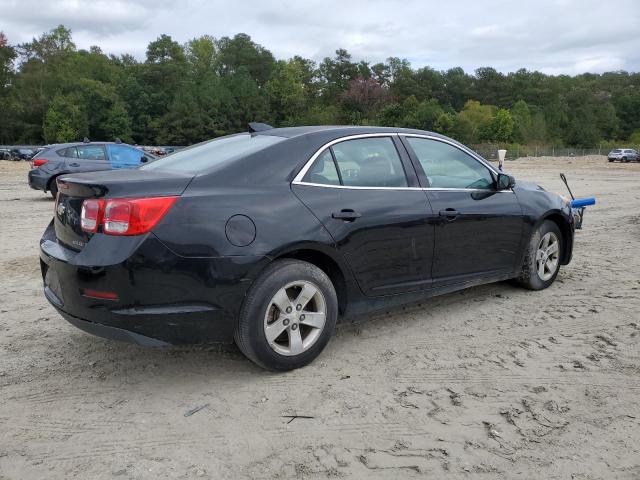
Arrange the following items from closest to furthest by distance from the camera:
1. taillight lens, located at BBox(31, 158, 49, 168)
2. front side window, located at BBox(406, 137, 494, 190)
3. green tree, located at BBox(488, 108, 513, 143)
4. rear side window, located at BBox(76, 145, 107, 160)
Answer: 1. front side window, located at BBox(406, 137, 494, 190)
2. taillight lens, located at BBox(31, 158, 49, 168)
3. rear side window, located at BBox(76, 145, 107, 160)
4. green tree, located at BBox(488, 108, 513, 143)

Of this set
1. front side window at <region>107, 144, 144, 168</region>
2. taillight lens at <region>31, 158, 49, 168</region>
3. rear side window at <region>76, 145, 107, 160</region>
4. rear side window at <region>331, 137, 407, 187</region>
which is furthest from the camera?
front side window at <region>107, 144, 144, 168</region>

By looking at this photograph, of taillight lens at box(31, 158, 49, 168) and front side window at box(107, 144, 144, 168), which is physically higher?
front side window at box(107, 144, 144, 168)

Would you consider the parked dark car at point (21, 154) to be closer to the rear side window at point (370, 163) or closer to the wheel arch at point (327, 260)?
the rear side window at point (370, 163)

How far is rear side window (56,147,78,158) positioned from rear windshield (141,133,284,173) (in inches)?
404

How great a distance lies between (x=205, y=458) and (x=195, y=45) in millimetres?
119769

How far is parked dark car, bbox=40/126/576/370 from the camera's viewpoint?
3.17m

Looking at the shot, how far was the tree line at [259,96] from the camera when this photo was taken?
260ft

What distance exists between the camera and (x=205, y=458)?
2.75 m

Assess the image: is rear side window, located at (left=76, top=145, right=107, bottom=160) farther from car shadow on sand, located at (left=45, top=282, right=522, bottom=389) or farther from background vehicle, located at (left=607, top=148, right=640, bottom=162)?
background vehicle, located at (left=607, top=148, right=640, bottom=162)

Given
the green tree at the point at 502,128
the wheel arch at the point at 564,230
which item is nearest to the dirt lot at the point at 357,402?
the wheel arch at the point at 564,230

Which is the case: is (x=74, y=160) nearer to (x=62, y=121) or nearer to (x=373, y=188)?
(x=373, y=188)

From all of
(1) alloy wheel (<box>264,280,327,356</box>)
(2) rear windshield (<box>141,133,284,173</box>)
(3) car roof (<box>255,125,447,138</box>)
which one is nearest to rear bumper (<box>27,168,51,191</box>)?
(2) rear windshield (<box>141,133,284,173</box>)

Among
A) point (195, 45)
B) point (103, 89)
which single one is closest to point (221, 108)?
point (103, 89)

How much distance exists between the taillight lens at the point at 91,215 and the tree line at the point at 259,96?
255 ft
